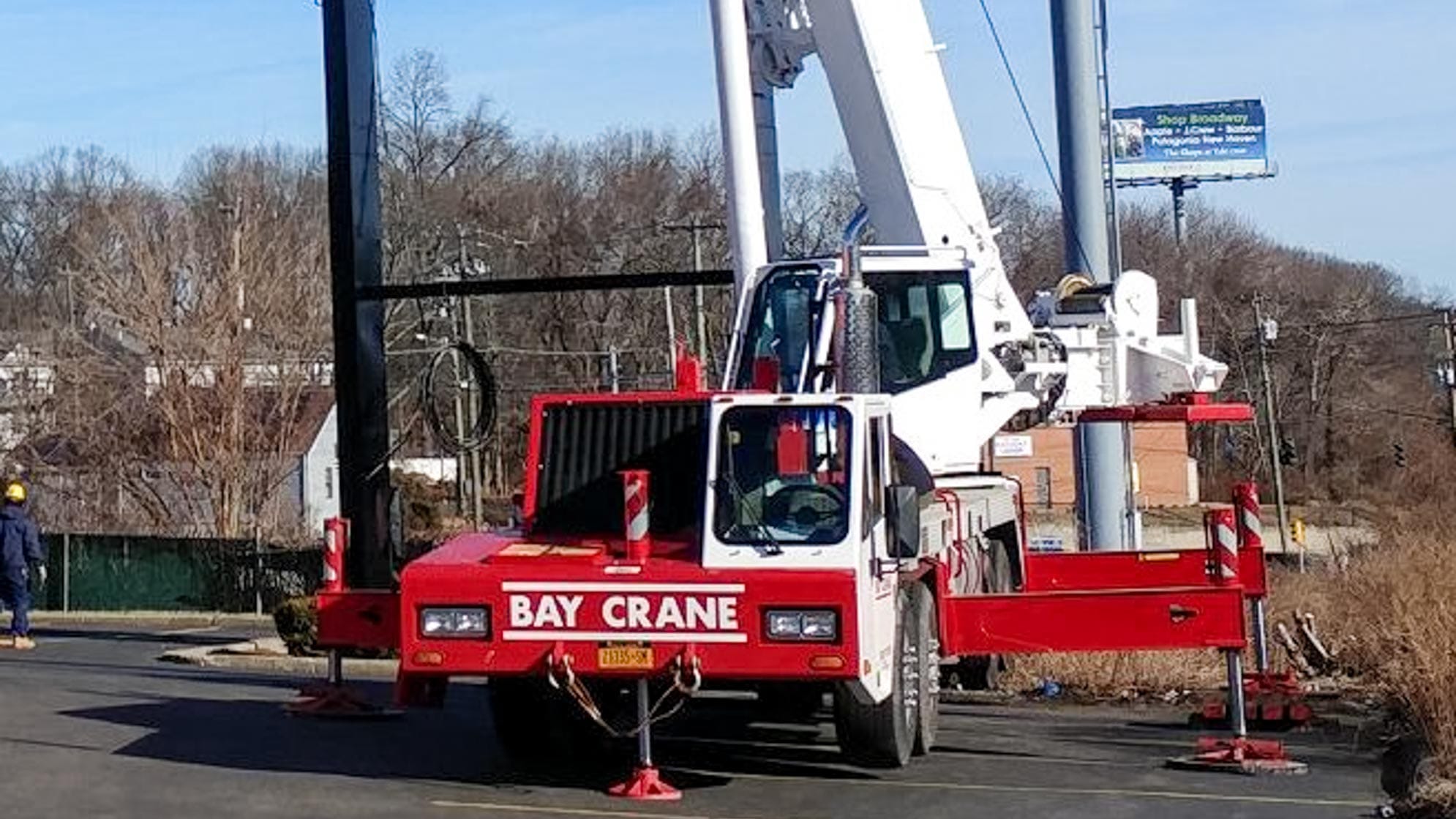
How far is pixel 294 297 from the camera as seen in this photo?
156 feet

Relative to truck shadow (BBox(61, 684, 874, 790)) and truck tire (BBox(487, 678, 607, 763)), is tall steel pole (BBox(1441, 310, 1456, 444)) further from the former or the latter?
truck tire (BBox(487, 678, 607, 763))

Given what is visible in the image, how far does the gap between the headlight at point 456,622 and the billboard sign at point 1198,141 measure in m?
86.3

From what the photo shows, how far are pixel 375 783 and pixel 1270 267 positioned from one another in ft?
300

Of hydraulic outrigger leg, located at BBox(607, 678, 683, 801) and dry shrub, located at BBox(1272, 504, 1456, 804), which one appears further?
dry shrub, located at BBox(1272, 504, 1456, 804)

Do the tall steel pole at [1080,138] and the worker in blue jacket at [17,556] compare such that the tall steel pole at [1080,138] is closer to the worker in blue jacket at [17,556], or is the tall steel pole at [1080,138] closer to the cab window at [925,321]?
the cab window at [925,321]

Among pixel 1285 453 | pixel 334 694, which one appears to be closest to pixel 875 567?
pixel 334 694

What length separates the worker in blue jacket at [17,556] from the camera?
74.3ft

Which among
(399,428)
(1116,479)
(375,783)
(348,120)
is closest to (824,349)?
(375,783)

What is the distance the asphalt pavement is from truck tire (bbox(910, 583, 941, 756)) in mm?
208

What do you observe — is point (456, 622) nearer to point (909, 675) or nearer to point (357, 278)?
point (909, 675)

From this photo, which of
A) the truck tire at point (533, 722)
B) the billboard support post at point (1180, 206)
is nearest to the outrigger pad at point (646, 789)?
the truck tire at point (533, 722)

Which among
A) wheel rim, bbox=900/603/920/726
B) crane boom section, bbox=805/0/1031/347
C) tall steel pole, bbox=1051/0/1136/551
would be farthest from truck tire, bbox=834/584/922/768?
tall steel pole, bbox=1051/0/1136/551

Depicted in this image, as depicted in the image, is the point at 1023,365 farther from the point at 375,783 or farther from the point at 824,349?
the point at 375,783

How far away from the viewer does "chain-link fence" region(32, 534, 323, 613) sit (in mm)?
40031
